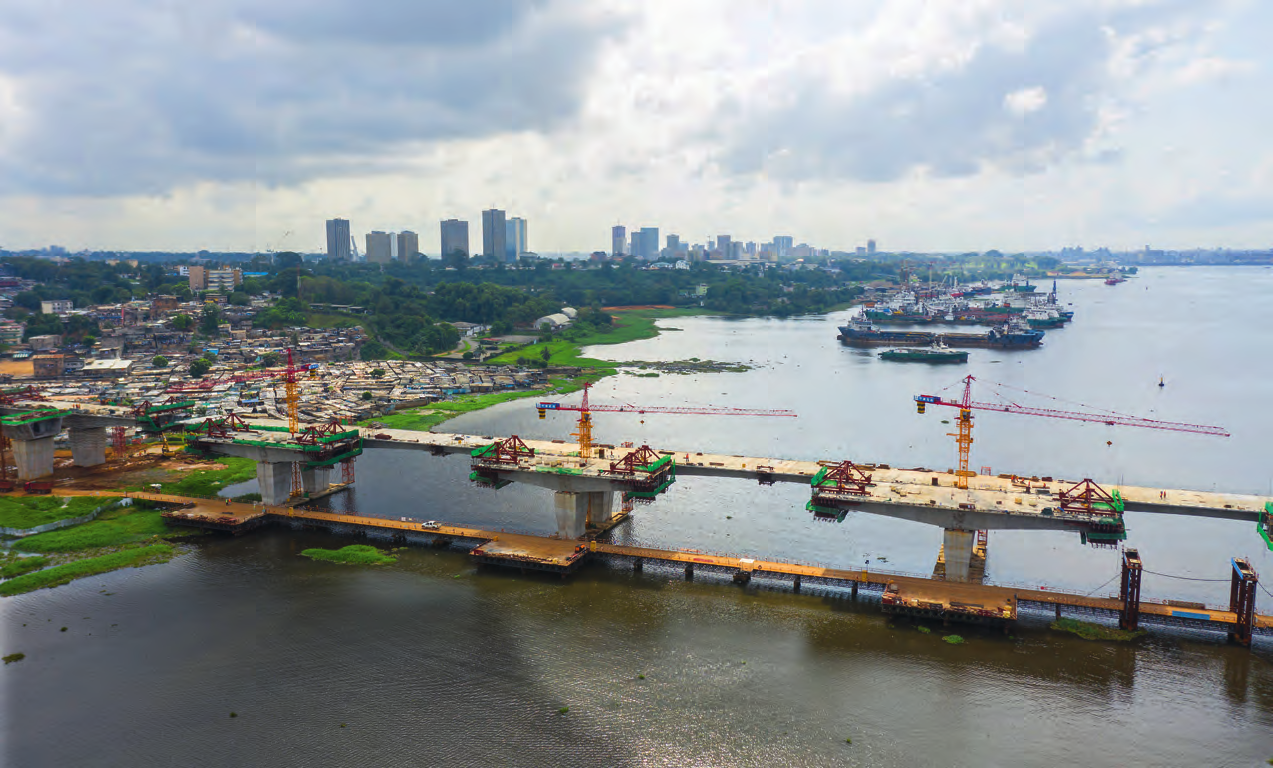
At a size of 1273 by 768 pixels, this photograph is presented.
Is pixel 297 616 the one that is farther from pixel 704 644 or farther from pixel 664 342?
pixel 664 342

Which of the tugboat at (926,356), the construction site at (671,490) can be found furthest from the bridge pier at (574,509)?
the tugboat at (926,356)

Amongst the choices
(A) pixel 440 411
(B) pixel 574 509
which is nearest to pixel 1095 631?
(B) pixel 574 509

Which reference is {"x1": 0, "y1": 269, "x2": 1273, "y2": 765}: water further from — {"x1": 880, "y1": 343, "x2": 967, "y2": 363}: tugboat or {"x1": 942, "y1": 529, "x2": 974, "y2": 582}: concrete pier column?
{"x1": 880, "y1": 343, "x2": 967, "y2": 363}: tugboat

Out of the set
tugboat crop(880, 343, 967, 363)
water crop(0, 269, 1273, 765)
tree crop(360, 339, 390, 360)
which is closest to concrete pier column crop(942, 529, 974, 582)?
water crop(0, 269, 1273, 765)

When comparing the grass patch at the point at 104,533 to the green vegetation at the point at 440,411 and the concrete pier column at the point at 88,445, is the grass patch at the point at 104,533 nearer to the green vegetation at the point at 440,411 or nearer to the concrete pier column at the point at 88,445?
the concrete pier column at the point at 88,445

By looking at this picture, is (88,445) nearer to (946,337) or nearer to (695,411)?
(695,411)

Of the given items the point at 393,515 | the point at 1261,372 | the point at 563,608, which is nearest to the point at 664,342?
the point at 1261,372
